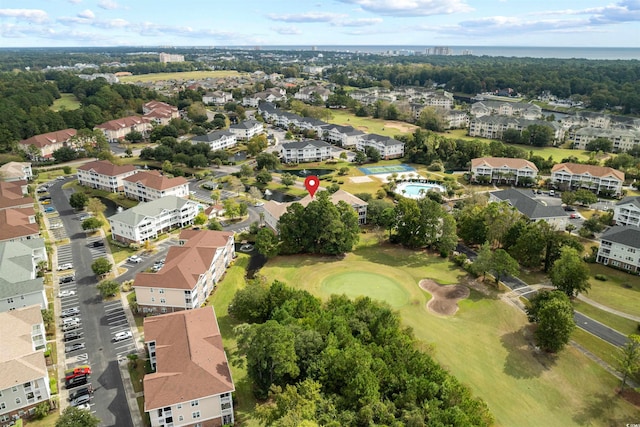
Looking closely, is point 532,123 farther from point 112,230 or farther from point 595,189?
point 112,230

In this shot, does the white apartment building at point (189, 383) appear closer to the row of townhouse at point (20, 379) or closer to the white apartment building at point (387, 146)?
the row of townhouse at point (20, 379)

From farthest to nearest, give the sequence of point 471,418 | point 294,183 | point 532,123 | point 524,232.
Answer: point 532,123, point 294,183, point 524,232, point 471,418


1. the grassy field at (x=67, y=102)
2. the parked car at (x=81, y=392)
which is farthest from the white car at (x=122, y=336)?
the grassy field at (x=67, y=102)

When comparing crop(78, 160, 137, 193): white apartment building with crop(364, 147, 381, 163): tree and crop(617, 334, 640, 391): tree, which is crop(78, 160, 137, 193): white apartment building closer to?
crop(364, 147, 381, 163): tree

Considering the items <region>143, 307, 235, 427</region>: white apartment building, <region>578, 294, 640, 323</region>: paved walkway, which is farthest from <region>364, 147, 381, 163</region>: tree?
<region>143, 307, 235, 427</region>: white apartment building

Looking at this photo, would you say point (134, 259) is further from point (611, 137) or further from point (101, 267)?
point (611, 137)

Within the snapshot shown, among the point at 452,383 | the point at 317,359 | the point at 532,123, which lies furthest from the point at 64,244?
the point at 532,123
